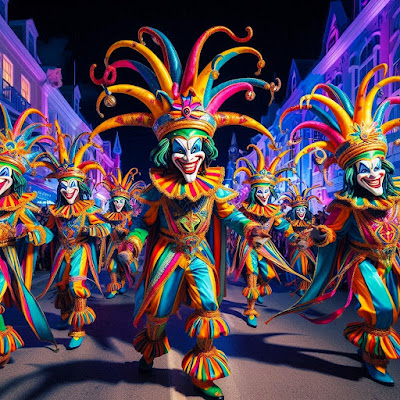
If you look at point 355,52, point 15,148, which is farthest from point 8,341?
point 355,52

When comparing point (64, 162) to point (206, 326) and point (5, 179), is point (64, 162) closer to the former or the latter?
point (5, 179)

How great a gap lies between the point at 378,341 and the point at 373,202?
123 cm

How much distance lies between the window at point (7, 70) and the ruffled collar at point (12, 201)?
9999mm

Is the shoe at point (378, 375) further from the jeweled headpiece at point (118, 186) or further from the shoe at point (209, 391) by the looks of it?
the jeweled headpiece at point (118, 186)

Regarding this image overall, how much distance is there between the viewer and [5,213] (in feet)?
10.2

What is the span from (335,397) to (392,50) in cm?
1006

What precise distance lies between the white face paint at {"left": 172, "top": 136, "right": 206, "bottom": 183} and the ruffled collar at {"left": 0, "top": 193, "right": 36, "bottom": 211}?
5.76 ft

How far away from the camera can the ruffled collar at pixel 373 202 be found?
113 inches

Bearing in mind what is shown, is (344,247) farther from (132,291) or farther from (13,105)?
(13,105)

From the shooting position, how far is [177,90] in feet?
8.77

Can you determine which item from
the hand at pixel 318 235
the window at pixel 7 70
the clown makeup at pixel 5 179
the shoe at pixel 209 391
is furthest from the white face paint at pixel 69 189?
the window at pixel 7 70

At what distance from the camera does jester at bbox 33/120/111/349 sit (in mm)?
3633

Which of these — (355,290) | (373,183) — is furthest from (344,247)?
(373,183)

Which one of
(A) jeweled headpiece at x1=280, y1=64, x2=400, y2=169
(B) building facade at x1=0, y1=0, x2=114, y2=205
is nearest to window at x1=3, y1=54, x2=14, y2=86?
(B) building facade at x1=0, y1=0, x2=114, y2=205
